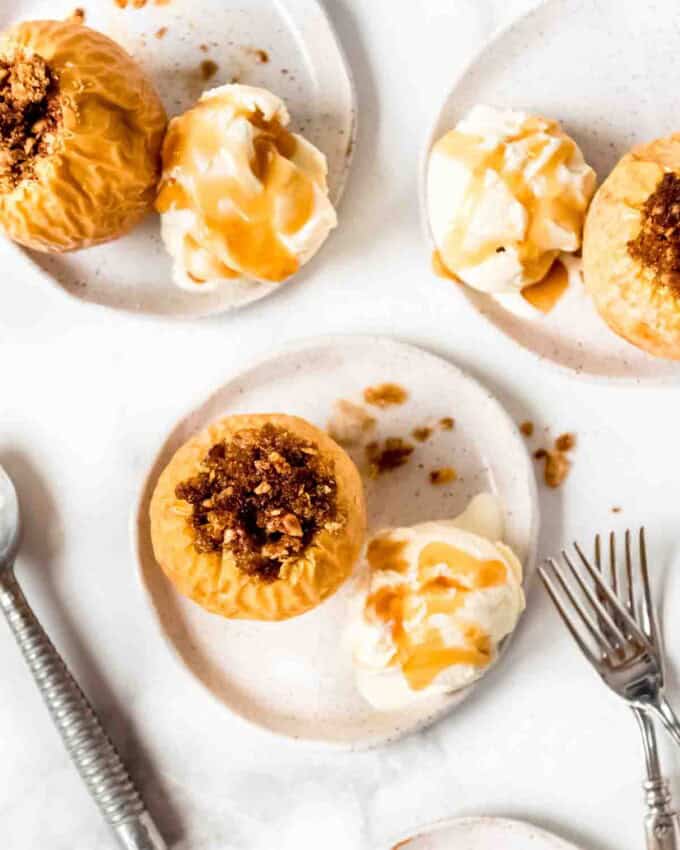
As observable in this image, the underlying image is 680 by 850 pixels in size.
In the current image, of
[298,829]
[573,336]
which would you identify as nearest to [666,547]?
Answer: [573,336]

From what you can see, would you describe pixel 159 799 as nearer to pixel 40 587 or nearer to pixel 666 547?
pixel 40 587

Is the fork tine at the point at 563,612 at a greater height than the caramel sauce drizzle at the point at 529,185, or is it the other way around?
the caramel sauce drizzle at the point at 529,185

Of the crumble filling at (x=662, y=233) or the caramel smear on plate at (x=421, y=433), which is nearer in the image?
the crumble filling at (x=662, y=233)

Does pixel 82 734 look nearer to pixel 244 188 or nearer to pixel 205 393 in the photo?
pixel 205 393

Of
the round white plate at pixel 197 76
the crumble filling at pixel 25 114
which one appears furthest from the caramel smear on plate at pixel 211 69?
the crumble filling at pixel 25 114

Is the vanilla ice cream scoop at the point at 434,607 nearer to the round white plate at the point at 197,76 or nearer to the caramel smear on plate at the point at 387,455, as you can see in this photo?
the caramel smear on plate at the point at 387,455

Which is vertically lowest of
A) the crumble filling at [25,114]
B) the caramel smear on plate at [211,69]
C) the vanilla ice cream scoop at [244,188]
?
the vanilla ice cream scoop at [244,188]
